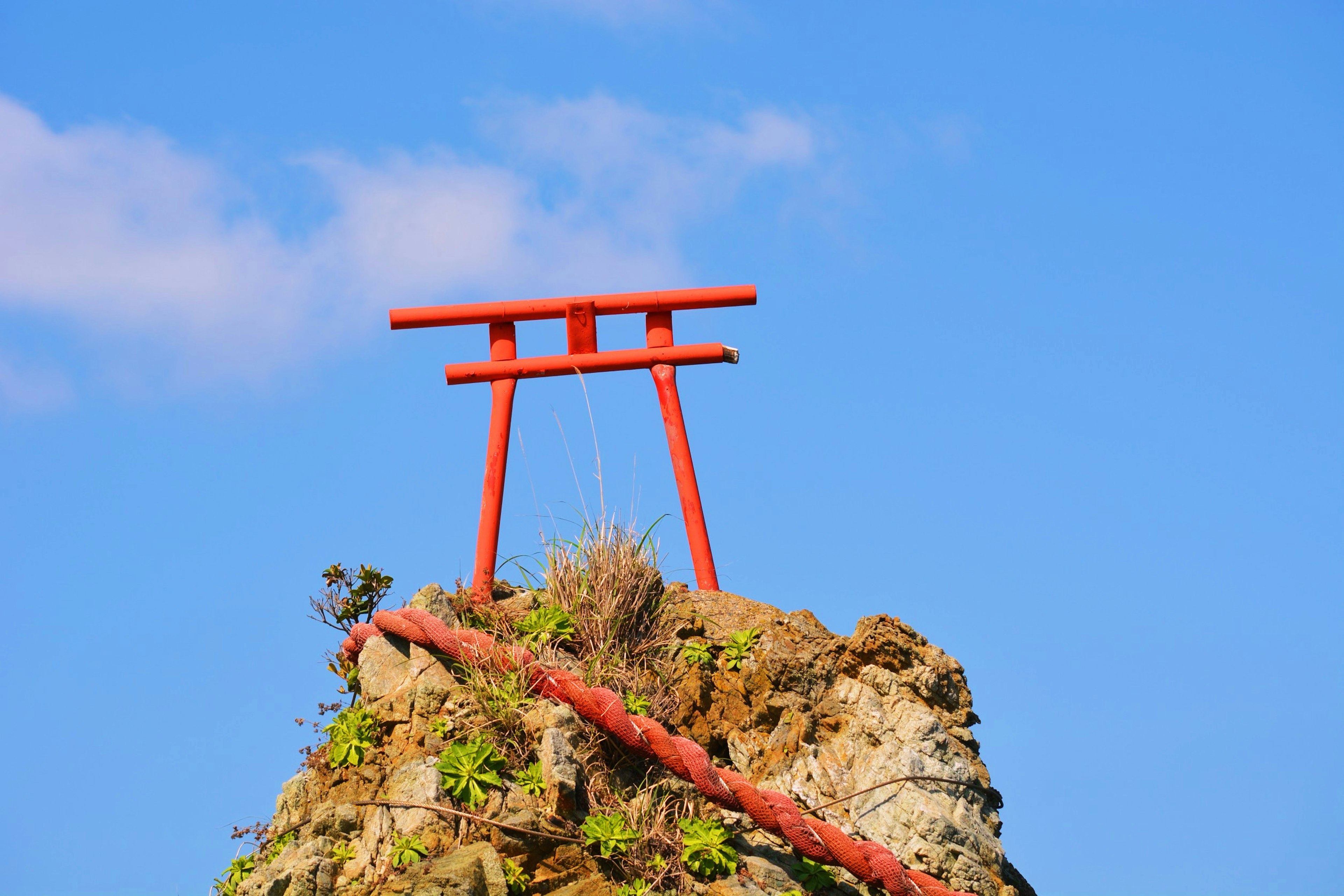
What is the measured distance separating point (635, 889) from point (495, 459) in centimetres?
334

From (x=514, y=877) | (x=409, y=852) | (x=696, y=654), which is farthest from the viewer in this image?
(x=696, y=654)

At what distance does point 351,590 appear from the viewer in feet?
22.9

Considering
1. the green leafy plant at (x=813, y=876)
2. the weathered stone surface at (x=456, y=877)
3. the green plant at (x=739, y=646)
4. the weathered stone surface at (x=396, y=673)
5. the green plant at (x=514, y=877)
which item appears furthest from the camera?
the green plant at (x=739, y=646)

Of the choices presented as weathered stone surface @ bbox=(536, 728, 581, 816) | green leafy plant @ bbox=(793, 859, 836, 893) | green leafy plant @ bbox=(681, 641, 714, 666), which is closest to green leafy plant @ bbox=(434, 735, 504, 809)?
weathered stone surface @ bbox=(536, 728, 581, 816)

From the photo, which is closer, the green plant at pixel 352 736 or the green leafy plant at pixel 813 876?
the green leafy plant at pixel 813 876

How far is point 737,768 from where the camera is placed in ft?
20.2

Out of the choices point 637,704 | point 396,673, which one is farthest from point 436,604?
point 637,704

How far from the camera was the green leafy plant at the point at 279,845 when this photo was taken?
228 inches

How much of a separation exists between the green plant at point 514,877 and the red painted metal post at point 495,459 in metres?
2.29

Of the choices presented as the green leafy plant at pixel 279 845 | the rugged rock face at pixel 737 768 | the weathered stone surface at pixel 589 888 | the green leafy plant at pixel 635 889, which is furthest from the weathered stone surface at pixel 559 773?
the green leafy plant at pixel 279 845

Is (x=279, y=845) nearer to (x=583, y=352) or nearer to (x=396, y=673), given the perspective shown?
(x=396, y=673)

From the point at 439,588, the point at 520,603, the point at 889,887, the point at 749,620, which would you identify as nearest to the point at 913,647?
the point at 749,620

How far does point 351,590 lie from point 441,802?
1.95m

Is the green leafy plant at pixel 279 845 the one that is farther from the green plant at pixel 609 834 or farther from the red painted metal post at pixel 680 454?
the red painted metal post at pixel 680 454
